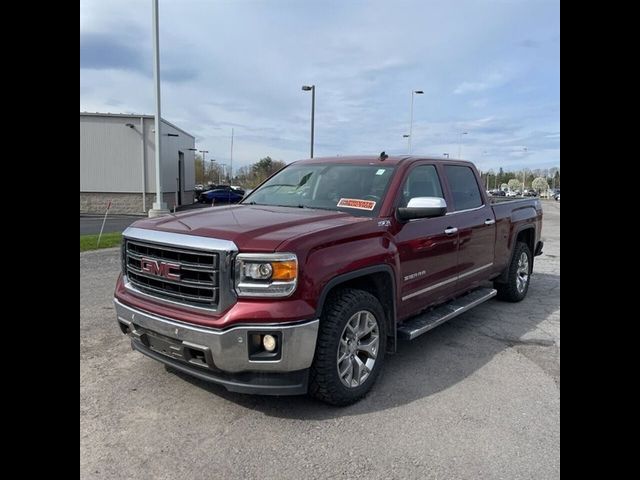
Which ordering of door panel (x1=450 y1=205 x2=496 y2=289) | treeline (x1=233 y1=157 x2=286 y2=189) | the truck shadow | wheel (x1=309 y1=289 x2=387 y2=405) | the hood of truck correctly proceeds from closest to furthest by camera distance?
Answer: the hood of truck < wheel (x1=309 y1=289 x2=387 y2=405) < the truck shadow < door panel (x1=450 y1=205 x2=496 y2=289) < treeline (x1=233 y1=157 x2=286 y2=189)

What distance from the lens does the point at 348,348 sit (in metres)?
3.47

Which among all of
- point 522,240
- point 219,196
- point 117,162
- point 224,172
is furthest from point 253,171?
point 522,240

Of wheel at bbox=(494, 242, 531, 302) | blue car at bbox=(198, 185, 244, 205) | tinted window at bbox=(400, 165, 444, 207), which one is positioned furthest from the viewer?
blue car at bbox=(198, 185, 244, 205)

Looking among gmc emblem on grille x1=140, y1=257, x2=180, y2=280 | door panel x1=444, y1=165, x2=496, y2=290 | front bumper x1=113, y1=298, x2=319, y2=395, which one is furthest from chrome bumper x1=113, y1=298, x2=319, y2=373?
door panel x1=444, y1=165, x2=496, y2=290

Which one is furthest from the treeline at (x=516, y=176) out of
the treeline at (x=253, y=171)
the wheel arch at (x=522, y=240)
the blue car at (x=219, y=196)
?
the wheel arch at (x=522, y=240)

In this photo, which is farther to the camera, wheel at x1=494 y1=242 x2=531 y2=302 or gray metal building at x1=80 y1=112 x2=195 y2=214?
gray metal building at x1=80 y1=112 x2=195 y2=214

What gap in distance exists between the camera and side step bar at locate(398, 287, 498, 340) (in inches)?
160

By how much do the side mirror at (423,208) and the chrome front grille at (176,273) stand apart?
66.0 inches

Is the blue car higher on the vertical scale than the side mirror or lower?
higher

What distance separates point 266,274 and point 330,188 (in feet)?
5.56

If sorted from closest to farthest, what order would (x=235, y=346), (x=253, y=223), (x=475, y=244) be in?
(x=235, y=346) → (x=253, y=223) → (x=475, y=244)

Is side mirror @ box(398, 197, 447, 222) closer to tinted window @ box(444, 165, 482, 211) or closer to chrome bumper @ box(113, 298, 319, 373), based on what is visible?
tinted window @ box(444, 165, 482, 211)

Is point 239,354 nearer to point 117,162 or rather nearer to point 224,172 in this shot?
point 117,162
